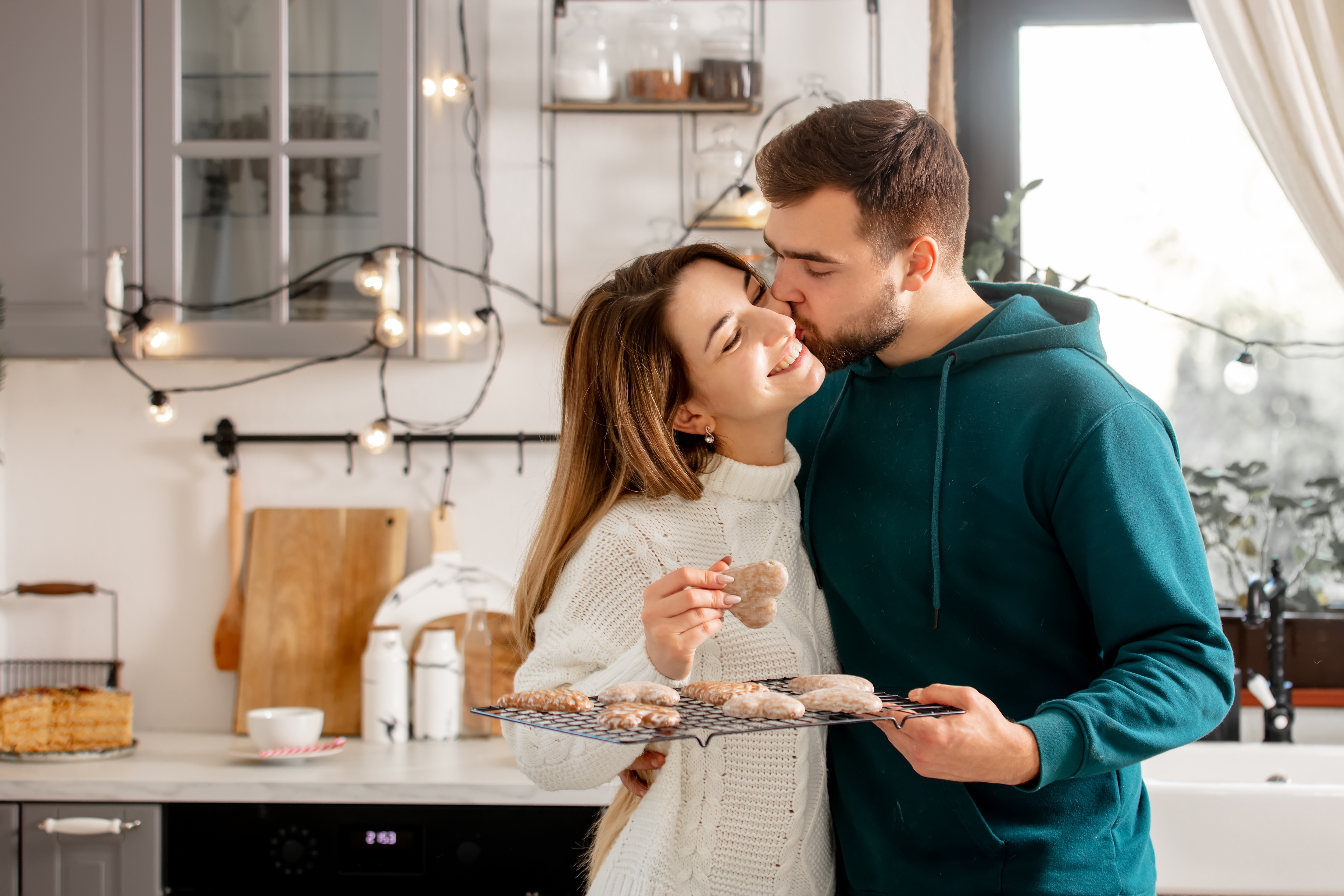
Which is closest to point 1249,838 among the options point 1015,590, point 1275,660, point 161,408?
point 1275,660

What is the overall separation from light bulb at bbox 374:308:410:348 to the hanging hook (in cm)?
37

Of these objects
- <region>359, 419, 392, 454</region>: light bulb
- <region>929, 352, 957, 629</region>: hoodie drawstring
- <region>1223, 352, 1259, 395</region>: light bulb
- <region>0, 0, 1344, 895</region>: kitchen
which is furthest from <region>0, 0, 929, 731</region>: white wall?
<region>929, 352, 957, 629</region>: hoodie drawstring

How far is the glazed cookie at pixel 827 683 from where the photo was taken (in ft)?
3.15

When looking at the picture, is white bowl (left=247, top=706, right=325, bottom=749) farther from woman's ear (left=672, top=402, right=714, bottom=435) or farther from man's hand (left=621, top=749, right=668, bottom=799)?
woman's ear (left=672, top=402, right=714, bottom=435)

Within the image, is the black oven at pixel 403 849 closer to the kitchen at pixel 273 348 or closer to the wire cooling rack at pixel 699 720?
the kitchen at pixel 273 348

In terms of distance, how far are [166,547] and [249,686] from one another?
39 centimetres

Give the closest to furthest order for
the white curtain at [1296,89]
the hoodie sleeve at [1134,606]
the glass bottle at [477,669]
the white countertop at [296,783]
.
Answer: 1. the hoodie sleeve at [1134,606]
2. the white countertop at [296,783]
3. the white curtain at [1296,89]
4. the glass bottle at [477,669]

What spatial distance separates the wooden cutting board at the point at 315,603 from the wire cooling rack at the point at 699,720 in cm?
148

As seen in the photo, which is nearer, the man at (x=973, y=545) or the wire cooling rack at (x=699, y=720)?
the wire cooling rack at (x=699, y=720)

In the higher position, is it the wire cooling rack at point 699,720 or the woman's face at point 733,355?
the woman's face at point 733,355

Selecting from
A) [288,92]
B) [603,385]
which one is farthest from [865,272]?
[288,92]

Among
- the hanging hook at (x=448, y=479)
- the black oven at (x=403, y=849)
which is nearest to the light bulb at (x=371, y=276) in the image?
the hanging hook at (x=448, y=479)

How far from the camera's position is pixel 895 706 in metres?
0.94

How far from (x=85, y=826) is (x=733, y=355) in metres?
1.53
